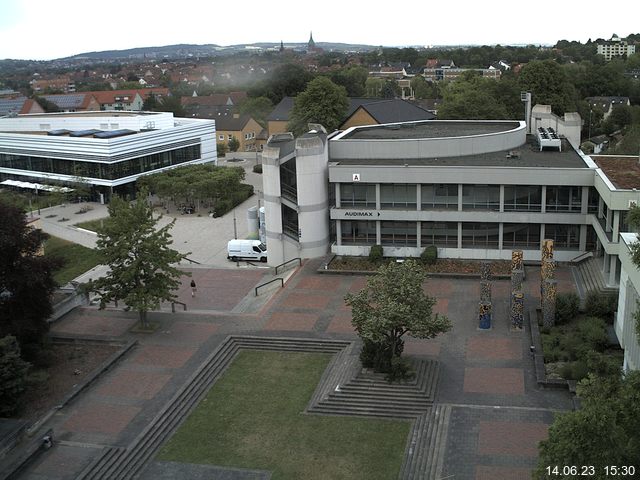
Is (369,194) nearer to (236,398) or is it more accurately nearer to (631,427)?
(236,398)

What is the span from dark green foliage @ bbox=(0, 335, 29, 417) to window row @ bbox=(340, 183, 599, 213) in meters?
21.1

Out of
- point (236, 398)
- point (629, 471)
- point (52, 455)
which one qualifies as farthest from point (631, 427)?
point (52, 455)

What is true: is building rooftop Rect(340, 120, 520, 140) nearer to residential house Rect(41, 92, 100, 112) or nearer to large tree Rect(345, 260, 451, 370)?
large tree Rect(345, 260, 451, 370)

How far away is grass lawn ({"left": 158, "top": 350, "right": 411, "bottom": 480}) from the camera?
843 inches

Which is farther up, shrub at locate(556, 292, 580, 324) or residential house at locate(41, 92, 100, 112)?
residential house at locate(41, 92, 100, 112)

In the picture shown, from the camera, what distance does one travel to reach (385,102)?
84.9m

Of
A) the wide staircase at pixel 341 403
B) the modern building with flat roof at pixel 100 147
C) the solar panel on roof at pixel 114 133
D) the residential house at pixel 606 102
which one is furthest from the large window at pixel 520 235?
the residential house at pixel 606 102

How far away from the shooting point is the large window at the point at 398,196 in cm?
3984

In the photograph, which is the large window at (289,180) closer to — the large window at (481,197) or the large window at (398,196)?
the large window at (398,196)

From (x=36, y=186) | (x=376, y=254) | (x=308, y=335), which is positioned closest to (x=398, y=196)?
(x=376, y=254)

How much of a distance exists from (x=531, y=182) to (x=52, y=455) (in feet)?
87.8

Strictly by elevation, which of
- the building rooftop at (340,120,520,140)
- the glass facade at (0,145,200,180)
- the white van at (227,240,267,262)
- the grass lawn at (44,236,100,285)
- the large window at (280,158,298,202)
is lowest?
the grass lawn at (44,236,100,285)

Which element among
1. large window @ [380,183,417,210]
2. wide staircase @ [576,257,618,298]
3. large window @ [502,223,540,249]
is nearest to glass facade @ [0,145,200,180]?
large window @ [380,183,417,210]

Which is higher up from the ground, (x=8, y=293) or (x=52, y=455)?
(x=8, y=293)
